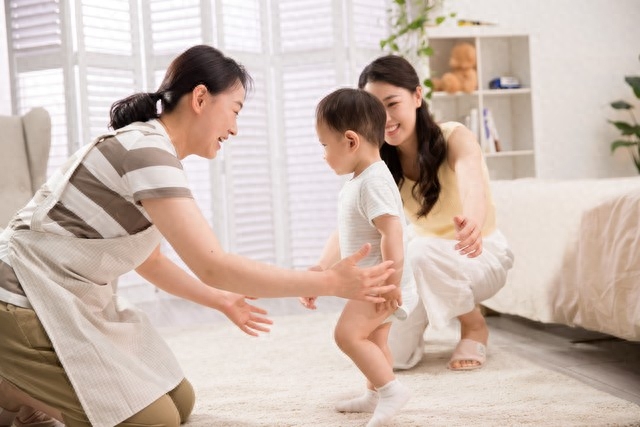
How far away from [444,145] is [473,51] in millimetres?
2456

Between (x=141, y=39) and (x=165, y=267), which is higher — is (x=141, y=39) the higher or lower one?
the higher one

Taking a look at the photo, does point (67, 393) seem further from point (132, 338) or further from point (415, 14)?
point (415, 14)

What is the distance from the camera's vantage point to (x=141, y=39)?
4070mm

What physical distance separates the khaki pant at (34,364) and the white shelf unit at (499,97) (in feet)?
11.3

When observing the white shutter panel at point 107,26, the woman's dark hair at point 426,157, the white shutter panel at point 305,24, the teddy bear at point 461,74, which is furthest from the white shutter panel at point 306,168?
the woman's dark hair at point 426,157

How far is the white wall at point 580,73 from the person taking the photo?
5.10 m

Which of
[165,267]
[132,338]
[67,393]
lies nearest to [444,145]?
[165,267]

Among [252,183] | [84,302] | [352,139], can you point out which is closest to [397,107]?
[352,139]

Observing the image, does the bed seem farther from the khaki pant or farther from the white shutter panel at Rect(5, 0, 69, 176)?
the white shutter panel at Rect(5, 0, 69, 176)

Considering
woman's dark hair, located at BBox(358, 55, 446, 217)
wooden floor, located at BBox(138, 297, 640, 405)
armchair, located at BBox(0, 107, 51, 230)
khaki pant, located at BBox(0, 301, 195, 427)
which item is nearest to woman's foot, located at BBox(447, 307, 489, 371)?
wooden floor, located at BBox(138, 297, 640, 405)

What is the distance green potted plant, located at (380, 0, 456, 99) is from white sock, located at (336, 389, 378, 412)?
8.95ft

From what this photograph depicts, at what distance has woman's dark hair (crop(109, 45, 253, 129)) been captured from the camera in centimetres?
147

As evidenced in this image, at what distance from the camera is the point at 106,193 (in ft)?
4.63

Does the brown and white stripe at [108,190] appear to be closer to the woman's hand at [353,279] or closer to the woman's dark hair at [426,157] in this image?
the woman's hand at [353,279]
